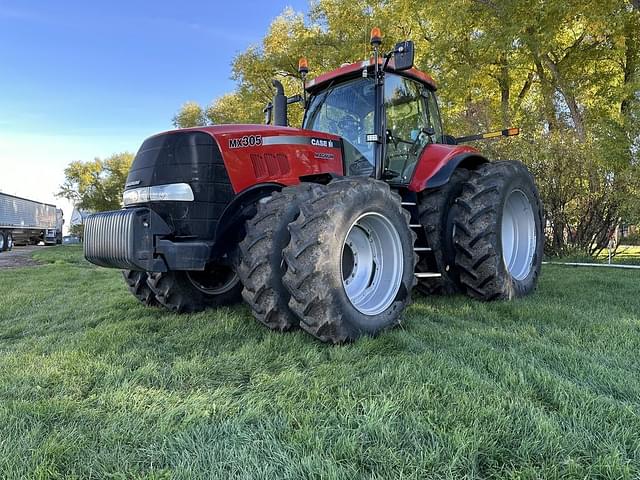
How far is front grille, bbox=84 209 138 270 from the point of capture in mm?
3117

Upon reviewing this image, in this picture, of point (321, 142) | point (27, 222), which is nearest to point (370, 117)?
point (321, 142)

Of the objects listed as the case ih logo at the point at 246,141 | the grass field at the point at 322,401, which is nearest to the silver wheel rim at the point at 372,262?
the grass field at the point at 322,401

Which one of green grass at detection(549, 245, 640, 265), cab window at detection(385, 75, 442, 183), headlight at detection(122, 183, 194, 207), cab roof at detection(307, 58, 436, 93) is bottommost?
green grass at detection(549, 245, 640, 265)

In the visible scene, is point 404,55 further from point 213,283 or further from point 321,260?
point 213,283

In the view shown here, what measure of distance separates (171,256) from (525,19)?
11.1 meters

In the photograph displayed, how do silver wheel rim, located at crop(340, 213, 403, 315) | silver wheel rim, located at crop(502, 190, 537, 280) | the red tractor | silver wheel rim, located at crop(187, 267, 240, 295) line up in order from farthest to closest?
silver wheel rim, located at crop(502, 190, 537, 280) → silver wheel rim, located at crop(187, 267, 240, 295) → silver wheel rim, located at crop(340, 213, 403, 315) → the red tractor

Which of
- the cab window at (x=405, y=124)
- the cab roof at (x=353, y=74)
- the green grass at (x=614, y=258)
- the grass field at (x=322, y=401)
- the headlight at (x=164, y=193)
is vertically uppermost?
the cab roof at (x=353, y=74)

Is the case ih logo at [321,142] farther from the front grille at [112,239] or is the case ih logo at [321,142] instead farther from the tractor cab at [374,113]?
the front grille at [112,239]

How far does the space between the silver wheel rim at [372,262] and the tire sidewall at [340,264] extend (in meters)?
0.05

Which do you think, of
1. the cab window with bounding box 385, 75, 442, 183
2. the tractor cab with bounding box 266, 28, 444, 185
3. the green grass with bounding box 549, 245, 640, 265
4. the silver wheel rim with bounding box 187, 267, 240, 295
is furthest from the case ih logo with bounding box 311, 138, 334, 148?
the green grass with bounding box 549, 245, 640, 265

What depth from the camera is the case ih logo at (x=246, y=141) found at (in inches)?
131

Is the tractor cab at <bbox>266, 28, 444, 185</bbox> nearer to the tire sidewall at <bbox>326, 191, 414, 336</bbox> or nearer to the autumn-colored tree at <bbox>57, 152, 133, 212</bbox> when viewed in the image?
the tire sidewall at <bbox>326, 191, 414, 336</bbox>

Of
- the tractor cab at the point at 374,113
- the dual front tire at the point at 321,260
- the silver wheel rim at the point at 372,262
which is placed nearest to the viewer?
the dual front tire at the point at 321,260

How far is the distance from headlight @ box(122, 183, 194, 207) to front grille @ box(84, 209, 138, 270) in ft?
0.72
